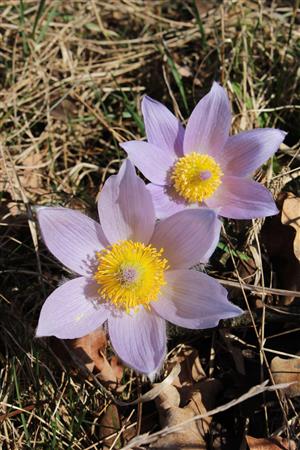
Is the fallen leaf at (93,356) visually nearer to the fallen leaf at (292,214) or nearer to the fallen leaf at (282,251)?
the fallen leaf at (282,251)

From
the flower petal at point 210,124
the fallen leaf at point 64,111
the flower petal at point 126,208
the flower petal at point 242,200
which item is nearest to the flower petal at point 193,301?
the flower petal at point 126,208

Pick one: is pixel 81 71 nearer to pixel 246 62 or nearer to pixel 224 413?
pixel 246 62

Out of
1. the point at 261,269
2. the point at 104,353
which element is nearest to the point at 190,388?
the point at 104,353

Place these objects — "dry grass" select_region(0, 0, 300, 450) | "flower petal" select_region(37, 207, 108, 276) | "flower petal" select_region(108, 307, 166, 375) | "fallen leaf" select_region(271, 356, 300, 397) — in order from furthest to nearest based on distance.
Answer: "dry grass" select_region(0, 0, 300, 450) → "fallen leaf" select_region(271, 356, 300, 397) → "flower petal" select_region(37, 207, 108, 276) → "flower petal" select_region(108, 307, 166, 375)

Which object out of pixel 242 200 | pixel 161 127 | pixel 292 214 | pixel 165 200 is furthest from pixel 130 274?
pixel 292 214

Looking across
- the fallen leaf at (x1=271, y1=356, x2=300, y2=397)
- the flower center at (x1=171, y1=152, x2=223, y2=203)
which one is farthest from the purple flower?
the fallen leaf at (x1=271, y1=356, x2=300, y2=397)

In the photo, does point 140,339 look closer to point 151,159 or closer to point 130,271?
point 130,271

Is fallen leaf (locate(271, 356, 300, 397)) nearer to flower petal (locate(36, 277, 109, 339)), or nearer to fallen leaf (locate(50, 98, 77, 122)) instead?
flower petal (locate(36, 277, 109, 339))
